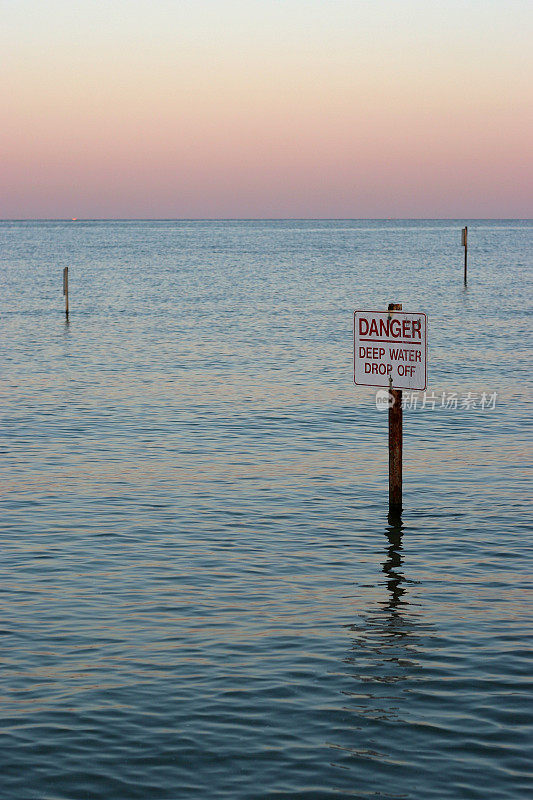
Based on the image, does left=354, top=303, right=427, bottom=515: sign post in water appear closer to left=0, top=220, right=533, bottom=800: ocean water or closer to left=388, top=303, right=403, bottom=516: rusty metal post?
left=388, top=303, right=403, bottom=516: rusty metal post

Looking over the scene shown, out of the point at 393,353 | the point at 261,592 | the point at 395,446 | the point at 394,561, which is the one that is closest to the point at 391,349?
the point at 393,353

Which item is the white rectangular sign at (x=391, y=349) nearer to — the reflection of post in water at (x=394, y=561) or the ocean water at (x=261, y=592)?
the reflection of post in water at (x=394, y=561)

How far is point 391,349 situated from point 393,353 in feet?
0.23

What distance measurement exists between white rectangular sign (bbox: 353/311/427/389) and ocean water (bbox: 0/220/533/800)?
7.69 feet

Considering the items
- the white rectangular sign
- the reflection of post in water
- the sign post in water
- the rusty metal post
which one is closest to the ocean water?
the reflection of post in water

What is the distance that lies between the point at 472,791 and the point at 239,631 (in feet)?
13.5

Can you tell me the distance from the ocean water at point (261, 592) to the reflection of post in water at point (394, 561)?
0.05 m

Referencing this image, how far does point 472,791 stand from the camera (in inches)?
347

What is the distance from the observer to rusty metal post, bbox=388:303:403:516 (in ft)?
55.4

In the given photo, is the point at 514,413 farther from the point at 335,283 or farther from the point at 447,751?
the point at 335,283

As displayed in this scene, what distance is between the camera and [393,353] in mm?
16531

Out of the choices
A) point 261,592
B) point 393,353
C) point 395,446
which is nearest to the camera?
point 261,592

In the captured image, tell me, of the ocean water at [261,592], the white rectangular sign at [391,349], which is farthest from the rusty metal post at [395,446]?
the ocean water at [261,592]

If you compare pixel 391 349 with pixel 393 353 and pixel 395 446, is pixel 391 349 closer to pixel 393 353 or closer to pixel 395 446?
pixel 393 353
